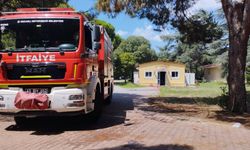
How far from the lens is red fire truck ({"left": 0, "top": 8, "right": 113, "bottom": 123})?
1191 centimetres

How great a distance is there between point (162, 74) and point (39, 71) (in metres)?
54.0

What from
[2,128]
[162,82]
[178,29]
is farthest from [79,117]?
[162,82]

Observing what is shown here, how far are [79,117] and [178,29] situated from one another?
11.1 m

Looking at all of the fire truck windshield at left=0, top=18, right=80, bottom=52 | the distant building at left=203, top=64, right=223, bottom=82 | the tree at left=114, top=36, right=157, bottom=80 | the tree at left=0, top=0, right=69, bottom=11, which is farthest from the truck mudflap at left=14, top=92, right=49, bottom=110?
the tree at left=114, top=36, right=157, bottom=80

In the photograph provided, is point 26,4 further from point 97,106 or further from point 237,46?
point 237,46

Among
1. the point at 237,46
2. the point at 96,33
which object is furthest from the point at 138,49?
the point at 96,33

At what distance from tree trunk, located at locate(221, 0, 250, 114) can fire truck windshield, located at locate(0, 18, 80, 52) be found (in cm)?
639

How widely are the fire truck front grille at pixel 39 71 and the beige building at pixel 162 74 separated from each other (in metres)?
53.3

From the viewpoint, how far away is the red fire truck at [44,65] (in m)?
11.9

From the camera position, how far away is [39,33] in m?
12.5

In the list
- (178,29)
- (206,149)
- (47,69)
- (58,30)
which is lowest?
(206,149)

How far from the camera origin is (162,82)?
65.6 m

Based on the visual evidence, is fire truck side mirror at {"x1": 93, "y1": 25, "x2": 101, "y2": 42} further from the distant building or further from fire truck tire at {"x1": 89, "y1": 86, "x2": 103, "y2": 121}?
the distant building

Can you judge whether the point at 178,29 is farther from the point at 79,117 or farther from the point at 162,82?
the point at 162,82
